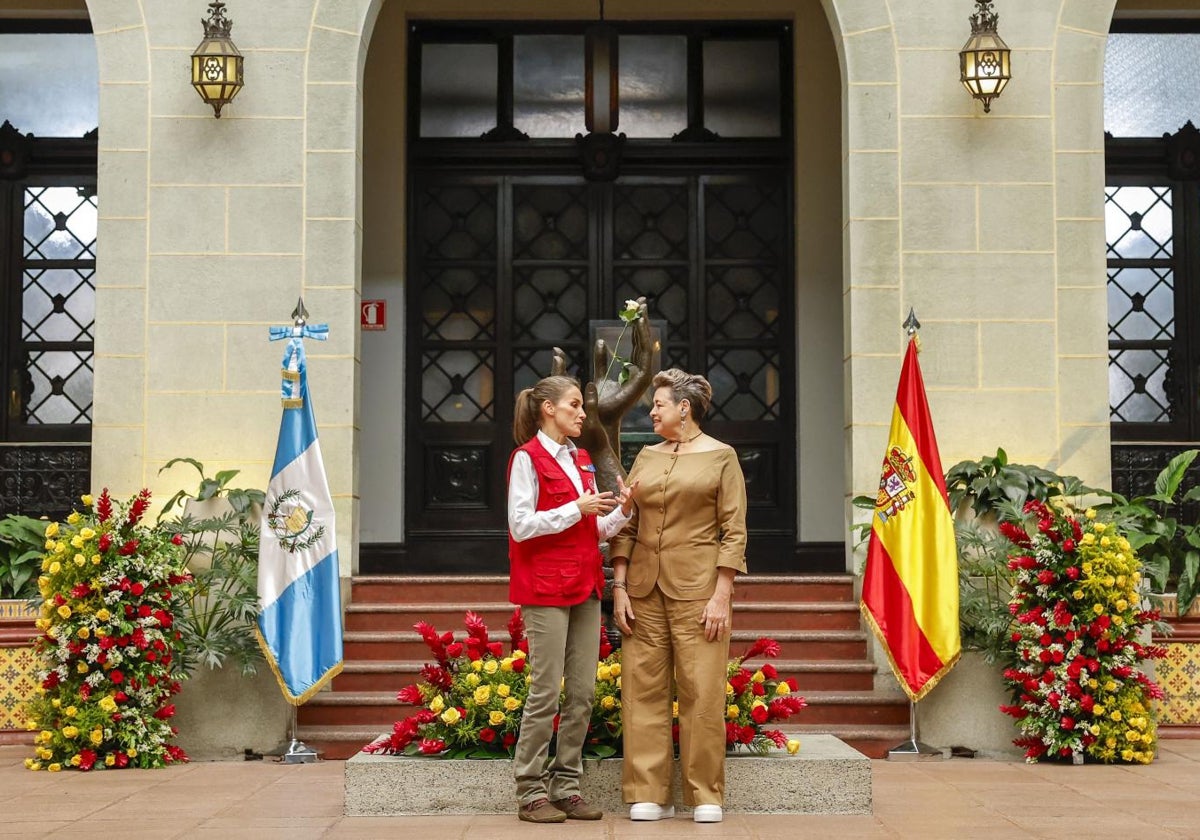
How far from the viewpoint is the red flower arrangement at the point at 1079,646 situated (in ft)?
29.7

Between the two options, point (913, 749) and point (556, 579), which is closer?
point (556, 579)

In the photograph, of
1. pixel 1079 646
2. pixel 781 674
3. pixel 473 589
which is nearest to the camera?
pixel 1079 646

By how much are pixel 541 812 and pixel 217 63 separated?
5974 millimetres

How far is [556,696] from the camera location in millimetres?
6926

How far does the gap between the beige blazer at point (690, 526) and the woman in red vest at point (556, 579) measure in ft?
0.48

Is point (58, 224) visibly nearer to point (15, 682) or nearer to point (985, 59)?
point (15, 682)

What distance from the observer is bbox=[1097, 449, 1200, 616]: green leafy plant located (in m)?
10.1

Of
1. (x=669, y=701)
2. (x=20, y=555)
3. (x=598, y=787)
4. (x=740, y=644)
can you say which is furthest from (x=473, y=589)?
(x=669, y=701)

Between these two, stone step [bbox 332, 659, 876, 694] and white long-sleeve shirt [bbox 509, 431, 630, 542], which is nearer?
white long-sleeve shirt [bbox 509, 431, 630, 542]

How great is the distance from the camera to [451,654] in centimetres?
→ 768

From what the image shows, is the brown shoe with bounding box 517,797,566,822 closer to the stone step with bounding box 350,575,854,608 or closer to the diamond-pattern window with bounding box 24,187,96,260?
the stone step with bounding box 350,575,854,608

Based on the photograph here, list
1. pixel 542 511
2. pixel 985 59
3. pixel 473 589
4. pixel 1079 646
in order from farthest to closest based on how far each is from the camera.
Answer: pixel 473 589
pixel 985 59
pixel 1079 646
pixel 542 511

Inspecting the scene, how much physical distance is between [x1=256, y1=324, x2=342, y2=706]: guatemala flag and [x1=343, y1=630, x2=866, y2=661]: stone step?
0.74m

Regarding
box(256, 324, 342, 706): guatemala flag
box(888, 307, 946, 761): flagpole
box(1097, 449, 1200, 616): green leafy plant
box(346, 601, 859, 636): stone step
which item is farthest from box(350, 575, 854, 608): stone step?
box(1097, 449, 1200, 616): green leafy plant
